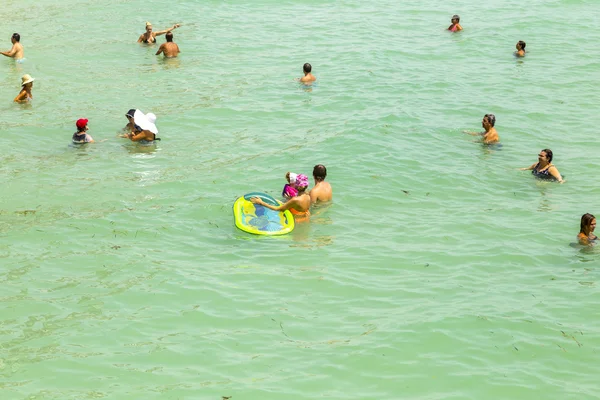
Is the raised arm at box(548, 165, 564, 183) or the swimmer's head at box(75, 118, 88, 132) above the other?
the swimmer's head at box(75, 118, 88, 132)

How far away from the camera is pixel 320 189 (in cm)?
1416

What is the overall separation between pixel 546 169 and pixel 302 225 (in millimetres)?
5549

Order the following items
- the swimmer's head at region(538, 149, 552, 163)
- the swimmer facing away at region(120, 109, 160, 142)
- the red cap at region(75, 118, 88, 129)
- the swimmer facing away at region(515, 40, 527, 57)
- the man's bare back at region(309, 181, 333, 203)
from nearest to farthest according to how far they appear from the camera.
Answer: the man's bare back at region(309, 181, 333, 203) < the swimmer's head at region(538, 149, 552, 163) < the red cap at region(75, 118, 88, 129) < the swimmer facing away at region(120, 109, 160, 142) < the swimmer facing away at region(515, 40, 527, 57)

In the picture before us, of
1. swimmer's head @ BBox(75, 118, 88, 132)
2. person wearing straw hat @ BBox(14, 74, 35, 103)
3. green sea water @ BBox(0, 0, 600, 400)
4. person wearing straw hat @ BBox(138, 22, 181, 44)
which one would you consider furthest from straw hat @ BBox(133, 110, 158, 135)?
person wearing straw hat @ BBox(138, 22, 181, 44)

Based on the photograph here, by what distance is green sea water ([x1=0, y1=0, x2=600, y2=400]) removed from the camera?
9484 mm

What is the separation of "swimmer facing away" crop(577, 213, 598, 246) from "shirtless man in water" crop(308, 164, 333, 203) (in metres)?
4.42

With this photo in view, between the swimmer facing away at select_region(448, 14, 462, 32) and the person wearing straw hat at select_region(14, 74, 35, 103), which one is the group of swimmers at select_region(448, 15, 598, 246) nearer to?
the swimmer facing away at select_region(448, 14, 462, 32)

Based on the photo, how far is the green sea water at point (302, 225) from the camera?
9484mm

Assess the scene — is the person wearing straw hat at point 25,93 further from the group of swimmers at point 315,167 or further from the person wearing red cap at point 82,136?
the person wearing red cap at point 82,136

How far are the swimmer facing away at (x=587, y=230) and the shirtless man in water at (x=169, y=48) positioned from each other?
48.1 ft

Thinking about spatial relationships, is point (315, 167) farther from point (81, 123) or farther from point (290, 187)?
point (81, 123)

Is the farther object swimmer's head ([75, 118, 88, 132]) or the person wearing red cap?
the person wearing red cap

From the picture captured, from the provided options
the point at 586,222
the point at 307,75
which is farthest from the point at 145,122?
the point at 586,222

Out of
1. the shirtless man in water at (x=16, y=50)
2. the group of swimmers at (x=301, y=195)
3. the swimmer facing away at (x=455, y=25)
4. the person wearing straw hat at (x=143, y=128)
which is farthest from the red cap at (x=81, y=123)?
the swimmer facing away at (x=455, y=25)
